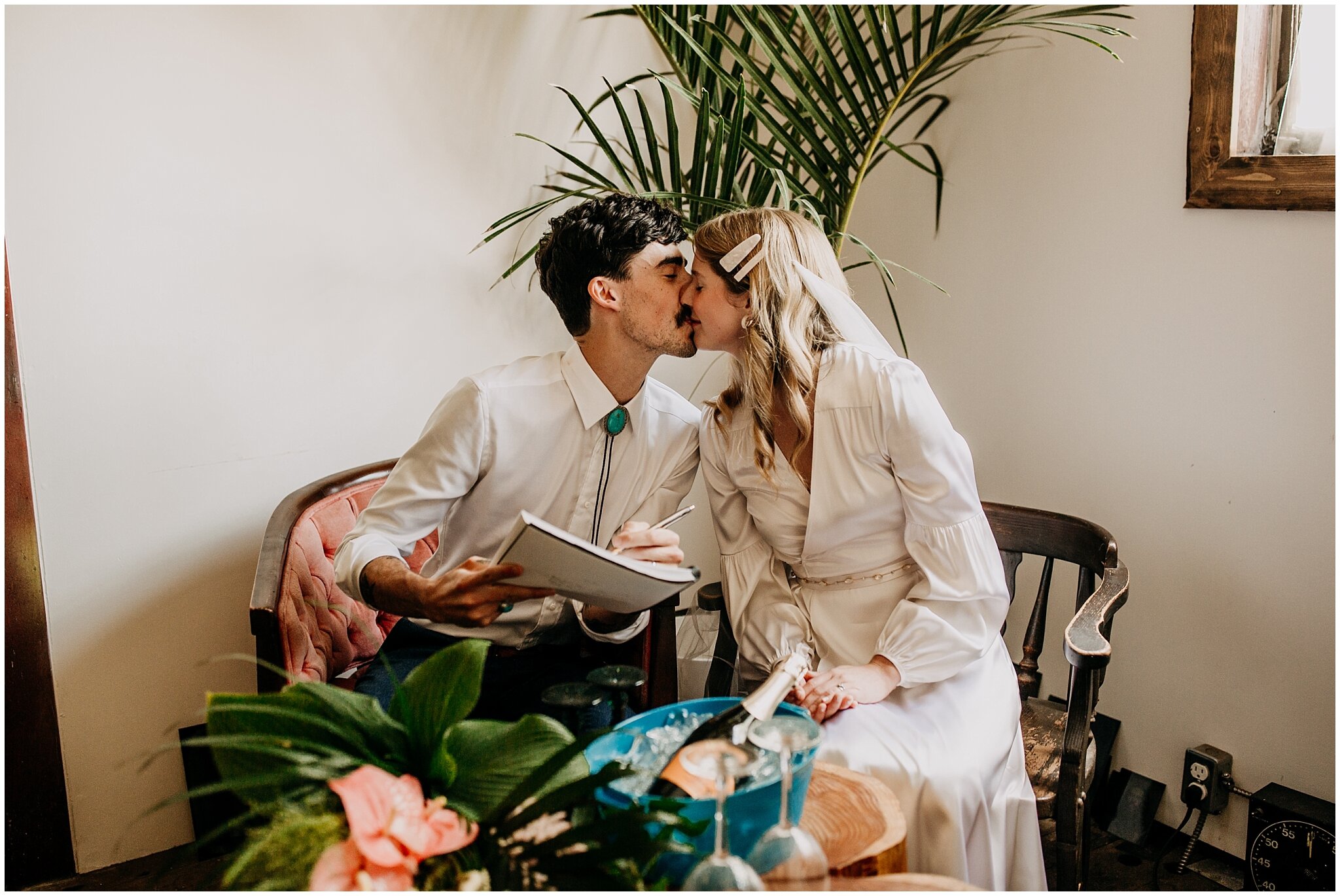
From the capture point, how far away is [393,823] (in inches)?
34.1

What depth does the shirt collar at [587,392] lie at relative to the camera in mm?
1915

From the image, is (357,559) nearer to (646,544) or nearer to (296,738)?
(646,544)

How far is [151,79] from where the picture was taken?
2.04 m

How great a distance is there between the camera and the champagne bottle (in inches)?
40.8

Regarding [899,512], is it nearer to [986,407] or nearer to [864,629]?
[864,629]

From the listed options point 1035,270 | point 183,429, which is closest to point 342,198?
point 183,429

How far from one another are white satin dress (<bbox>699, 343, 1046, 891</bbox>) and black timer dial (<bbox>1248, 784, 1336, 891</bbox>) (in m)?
0.76

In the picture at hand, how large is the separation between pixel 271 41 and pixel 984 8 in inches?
63.6

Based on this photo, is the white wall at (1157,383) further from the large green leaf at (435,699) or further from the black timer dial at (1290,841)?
the large green leaf at (435,699)

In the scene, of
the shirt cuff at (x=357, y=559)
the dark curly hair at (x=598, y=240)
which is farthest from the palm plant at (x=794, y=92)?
the shirt cuff at (x=357, y=559)

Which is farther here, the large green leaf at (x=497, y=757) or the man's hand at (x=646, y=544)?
the man's hand at (x=646, y=544)

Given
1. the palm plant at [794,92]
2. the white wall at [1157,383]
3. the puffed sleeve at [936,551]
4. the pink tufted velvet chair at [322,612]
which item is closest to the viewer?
the puffed sleeve at [936,551]

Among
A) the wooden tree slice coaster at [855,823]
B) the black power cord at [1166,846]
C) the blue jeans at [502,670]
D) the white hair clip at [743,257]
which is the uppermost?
Result: the white hair clip at [743,257]

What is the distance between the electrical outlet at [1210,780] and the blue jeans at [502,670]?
4.63 feet
